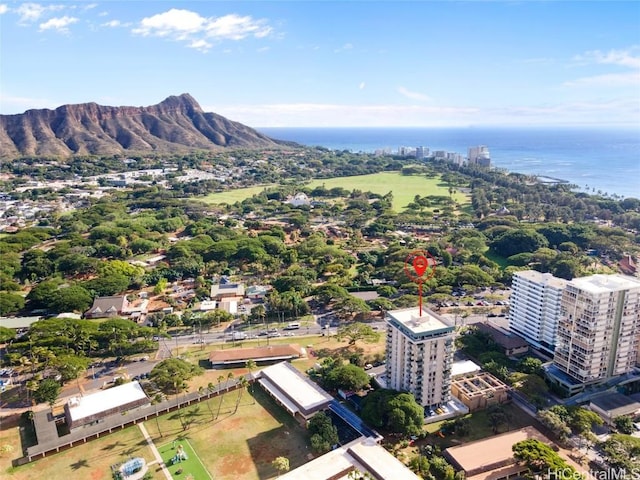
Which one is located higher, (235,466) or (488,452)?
(488,452)

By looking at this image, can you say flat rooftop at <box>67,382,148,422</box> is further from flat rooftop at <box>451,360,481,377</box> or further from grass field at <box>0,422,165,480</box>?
flat rooftop at <box>451,360,481,377</box>

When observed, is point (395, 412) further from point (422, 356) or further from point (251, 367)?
point (251, 367)

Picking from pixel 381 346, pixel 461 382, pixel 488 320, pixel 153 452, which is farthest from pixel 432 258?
pixel 153 452

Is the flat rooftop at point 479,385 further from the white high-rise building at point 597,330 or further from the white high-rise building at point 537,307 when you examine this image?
the white high-rise building at point 537,307

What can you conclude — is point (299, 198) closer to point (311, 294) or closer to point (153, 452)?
point (311, 294)

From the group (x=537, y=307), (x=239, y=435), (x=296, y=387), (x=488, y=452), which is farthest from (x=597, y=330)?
(x=239, y=435)
